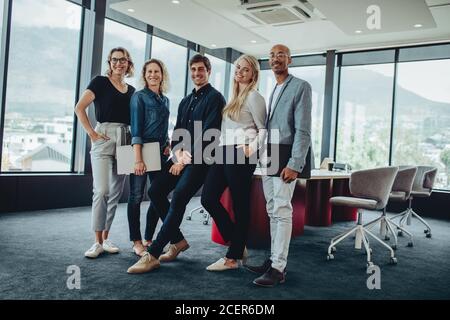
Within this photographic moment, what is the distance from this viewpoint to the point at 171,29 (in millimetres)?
6418

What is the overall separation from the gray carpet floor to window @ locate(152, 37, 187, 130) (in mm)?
3633

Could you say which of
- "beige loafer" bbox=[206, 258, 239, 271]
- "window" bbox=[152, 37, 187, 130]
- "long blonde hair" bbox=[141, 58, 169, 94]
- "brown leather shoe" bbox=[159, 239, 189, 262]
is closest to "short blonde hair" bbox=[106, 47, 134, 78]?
"long blonde hair" bbox=[141, 58, 169, 94]

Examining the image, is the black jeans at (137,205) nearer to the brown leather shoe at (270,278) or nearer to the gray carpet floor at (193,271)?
the gray carpet floor at (193,271)

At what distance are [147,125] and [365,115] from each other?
6080 mm

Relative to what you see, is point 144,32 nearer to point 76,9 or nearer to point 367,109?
point 76,9

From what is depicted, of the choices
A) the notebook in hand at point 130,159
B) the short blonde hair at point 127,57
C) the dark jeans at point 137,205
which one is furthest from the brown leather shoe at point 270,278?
the short blonde hair at point 127,57

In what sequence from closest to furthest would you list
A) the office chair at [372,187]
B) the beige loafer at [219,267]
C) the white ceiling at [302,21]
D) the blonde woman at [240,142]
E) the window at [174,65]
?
the blonde woman at [240,142] → the beige loafer at [219,267] → the office chair at [372,187] → the white ceiling at [302,21] → the window at [174,65]

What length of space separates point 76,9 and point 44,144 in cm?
197

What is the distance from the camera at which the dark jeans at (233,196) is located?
2.60 m

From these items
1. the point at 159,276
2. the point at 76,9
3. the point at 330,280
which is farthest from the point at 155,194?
the point at 76,9

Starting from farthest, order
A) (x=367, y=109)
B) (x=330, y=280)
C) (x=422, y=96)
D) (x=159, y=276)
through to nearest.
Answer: (x=367, y=109), (x=422, y=96), (x=330, y=280), (x=159, y=276)

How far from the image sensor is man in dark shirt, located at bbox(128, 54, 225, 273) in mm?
2652

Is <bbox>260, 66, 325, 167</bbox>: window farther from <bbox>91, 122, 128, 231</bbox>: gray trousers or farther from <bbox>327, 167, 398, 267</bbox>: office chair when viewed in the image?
<bbox>91, 122, 128, 231</bbox>: gray trousers

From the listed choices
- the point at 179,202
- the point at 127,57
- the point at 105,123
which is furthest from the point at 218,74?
the point at 179,202
